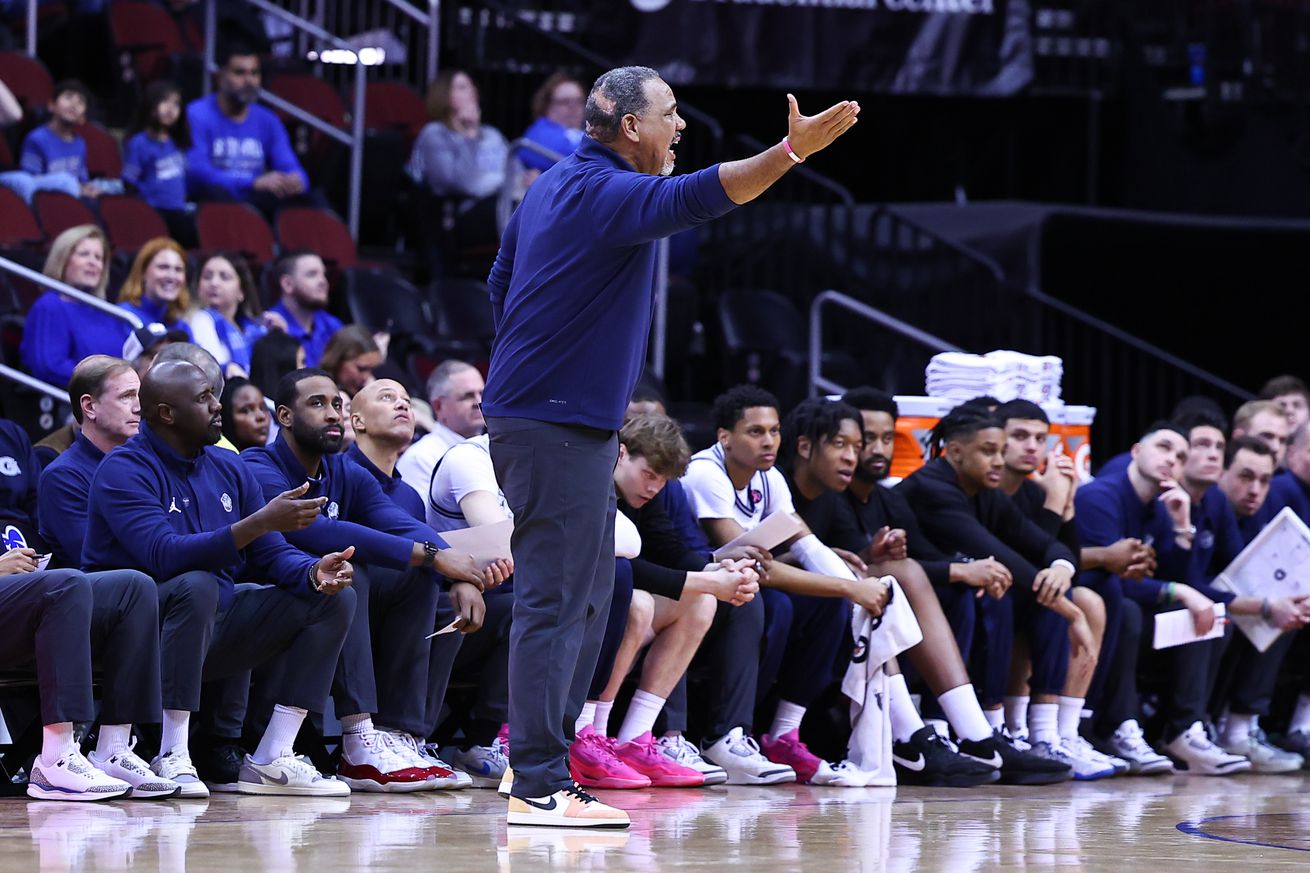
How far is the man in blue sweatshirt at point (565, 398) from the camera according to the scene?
4570 mm

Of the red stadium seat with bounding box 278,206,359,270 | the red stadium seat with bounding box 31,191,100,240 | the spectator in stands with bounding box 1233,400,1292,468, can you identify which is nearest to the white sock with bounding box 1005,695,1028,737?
the spectator in stands with bounding box 1233,400,1292,468

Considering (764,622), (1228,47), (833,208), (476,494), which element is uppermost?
(1228,47)

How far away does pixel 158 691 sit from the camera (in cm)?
522

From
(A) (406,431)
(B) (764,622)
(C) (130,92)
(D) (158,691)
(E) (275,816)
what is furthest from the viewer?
(C) (130,92)

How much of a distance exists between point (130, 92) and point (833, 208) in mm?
3935

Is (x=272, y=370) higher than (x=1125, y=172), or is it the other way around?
(x=1125, y=172)

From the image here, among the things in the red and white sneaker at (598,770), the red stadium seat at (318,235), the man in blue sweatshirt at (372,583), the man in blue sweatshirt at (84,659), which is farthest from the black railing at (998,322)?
the man in blue sweatshirt at (84,659)

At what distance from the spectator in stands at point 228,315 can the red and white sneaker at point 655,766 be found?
7.89ft

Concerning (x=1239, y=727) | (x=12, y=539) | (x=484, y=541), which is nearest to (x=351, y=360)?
(x=484, y=541)

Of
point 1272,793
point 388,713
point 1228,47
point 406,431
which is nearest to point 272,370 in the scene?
point 406,431

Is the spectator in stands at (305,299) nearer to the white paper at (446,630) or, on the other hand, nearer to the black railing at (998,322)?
the white paper at (446,630)

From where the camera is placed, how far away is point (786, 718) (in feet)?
22.1

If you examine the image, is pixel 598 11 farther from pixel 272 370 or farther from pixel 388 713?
pixel 388 713

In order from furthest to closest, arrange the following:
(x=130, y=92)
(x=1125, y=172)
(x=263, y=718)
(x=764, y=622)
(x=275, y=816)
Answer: (x=1125, y=172), (x=130, y=92), (x=764, y=622), (x=263, y=718), (x=275, y=816)
